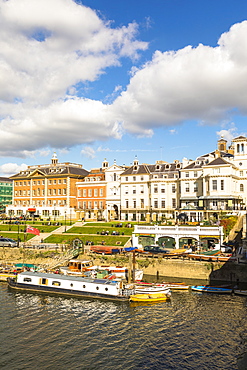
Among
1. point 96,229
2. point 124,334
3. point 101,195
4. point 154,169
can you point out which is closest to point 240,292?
point 124,334

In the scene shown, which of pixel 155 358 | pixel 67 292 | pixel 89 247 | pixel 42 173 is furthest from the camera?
pixel 42 173

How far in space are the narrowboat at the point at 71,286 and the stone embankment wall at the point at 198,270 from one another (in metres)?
10.7

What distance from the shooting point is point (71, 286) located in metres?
43.2

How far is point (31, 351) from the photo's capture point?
26750mm

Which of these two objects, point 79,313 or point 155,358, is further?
point 79,313

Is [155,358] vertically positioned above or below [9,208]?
below

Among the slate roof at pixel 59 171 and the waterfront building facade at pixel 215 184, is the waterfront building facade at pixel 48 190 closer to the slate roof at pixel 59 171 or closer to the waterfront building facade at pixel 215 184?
the slate roof at pixel 59 171

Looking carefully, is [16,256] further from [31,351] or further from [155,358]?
[155,358]

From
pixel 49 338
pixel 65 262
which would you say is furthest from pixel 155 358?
pixel 65 262

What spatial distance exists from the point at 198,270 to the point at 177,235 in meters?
11.5

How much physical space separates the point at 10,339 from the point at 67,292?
14183 mm

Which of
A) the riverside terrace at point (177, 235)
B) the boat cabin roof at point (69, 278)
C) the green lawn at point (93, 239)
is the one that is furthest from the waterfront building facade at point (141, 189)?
the boat cabin roof at point (69, 278)

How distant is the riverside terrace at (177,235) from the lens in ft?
190

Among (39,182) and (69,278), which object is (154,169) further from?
(69,278)
